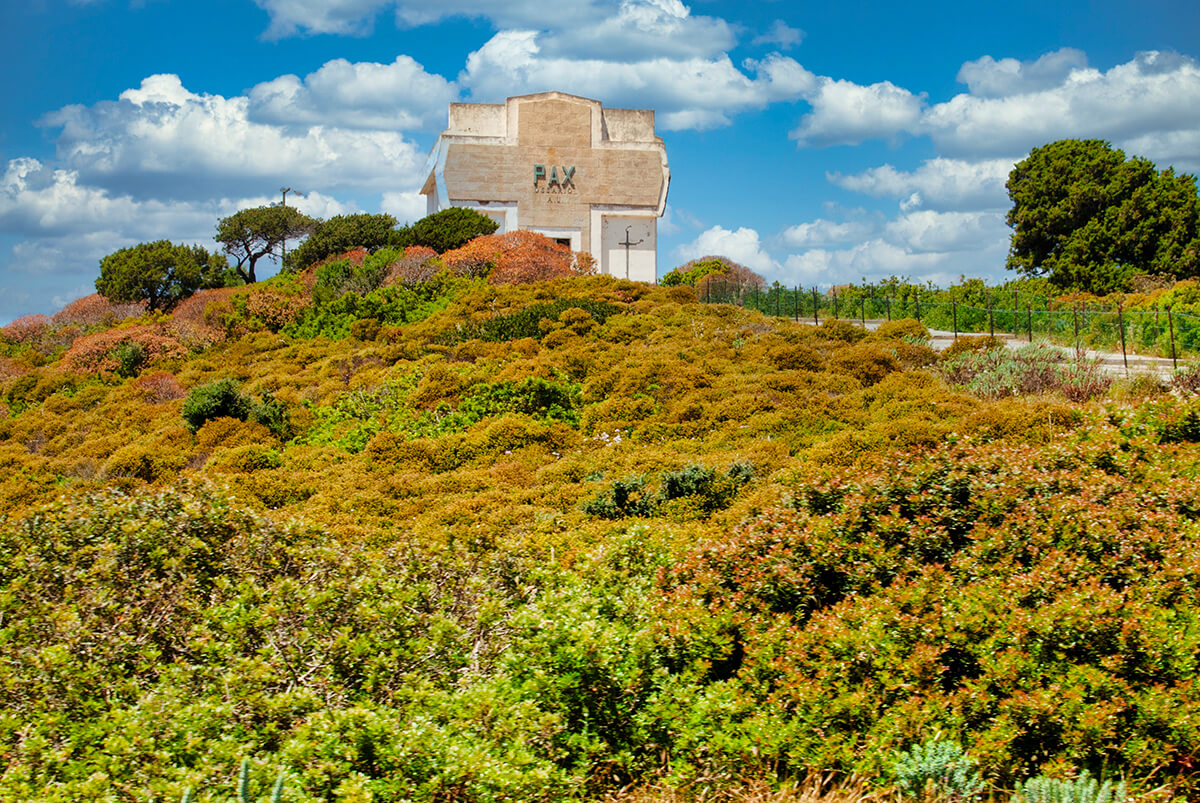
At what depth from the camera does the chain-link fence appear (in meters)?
19.6

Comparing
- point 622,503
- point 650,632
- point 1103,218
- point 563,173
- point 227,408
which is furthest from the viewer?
point 1103,218

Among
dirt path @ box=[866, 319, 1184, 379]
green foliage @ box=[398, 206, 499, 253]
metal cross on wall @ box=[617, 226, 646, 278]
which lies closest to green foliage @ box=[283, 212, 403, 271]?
green foliage @ box=[398, 206, 499, 253]

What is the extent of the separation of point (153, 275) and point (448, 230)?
32.3 feet

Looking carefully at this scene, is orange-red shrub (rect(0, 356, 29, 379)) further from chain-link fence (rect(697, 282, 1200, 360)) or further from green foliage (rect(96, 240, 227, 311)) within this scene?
chain-link fence (rect(697, 282, 1200, 360))

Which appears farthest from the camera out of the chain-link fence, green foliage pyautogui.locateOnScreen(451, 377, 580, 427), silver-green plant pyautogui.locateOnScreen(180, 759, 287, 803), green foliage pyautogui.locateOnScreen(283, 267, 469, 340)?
green foliage pyautogui.locateOnScreen(283, 267, 469, 340)

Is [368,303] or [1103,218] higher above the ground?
[1103,218]

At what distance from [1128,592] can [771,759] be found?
194cm

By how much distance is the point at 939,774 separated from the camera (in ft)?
11.6

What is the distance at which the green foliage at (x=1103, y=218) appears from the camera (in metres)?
40.6

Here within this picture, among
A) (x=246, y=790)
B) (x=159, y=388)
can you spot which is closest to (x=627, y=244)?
(x=159, y=388)

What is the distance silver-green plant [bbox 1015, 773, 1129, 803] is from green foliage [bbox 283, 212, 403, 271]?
103ft

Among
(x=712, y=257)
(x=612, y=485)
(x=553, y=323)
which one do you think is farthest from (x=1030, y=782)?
(x=712, y=257)

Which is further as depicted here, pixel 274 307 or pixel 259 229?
pixel 259 229

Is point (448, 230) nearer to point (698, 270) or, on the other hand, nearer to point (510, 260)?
point (510, 260)
